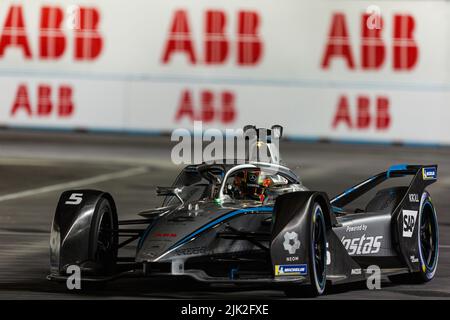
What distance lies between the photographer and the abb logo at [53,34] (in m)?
33.9

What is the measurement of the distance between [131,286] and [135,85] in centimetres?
2240

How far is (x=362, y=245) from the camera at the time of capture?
11562 mm

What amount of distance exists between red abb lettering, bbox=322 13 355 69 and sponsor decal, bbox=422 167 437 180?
20.8 m

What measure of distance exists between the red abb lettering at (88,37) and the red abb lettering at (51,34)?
41 centimetres

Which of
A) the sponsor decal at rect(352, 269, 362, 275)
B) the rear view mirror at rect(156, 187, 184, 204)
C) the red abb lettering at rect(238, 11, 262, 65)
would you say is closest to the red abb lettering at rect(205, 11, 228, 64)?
the red abb lettering at rect(238, 11, 262, 65)

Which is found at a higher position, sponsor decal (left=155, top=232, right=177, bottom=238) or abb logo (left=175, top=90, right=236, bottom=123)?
sponsor decal (left=155, top=232, right=177, bottom=238)

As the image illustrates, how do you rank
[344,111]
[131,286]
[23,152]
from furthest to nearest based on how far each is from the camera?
[344,111]
[23,152]
[131,286]

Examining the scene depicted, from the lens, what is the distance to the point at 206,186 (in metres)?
11.8

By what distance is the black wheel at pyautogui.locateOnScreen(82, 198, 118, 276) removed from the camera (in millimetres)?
10820

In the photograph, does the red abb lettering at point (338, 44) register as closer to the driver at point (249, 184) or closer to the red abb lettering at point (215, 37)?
the red abb lettering at point (215, 37)

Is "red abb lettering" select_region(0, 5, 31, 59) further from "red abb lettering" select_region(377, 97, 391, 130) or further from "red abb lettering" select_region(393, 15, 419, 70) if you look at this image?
"red abb lettering" select_region(393, 15, 419, 70)

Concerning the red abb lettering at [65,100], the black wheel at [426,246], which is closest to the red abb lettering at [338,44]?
the red abb lettering at [65,100]
